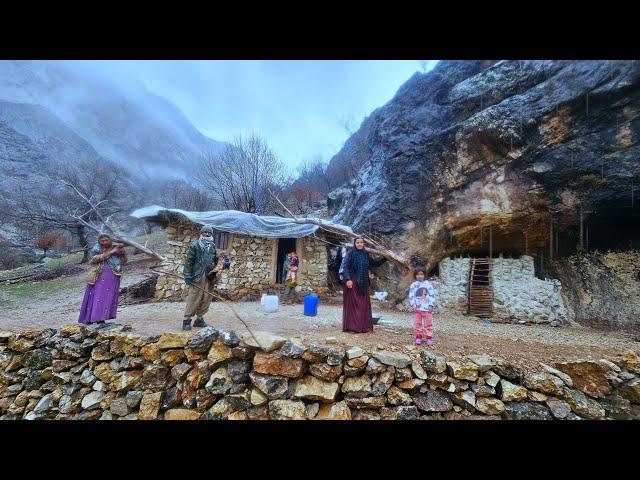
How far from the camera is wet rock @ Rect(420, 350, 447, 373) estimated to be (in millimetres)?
3037

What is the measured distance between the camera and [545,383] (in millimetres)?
2939

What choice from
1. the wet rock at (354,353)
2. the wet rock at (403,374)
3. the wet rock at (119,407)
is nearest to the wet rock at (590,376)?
the wet rock at (403,374)

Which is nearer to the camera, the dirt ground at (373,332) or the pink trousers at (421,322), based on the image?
the dirt ground at (373,332)

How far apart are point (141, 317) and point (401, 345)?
5047 millimetres

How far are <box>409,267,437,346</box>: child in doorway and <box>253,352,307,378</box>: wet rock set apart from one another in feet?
5.63

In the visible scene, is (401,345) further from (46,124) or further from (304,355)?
(46,124)

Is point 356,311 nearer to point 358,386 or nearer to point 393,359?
point 393,359

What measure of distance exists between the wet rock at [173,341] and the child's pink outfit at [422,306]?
3246 mm

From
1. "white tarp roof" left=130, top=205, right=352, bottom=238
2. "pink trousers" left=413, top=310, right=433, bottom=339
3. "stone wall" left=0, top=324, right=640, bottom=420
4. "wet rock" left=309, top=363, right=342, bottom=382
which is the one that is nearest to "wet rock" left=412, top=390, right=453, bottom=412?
"stone wall" left=0, top=324, right=640, bottom=420

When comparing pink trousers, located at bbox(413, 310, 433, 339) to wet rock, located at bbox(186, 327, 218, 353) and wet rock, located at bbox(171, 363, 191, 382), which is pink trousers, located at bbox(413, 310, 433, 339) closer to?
wet rock, located at bbox(186, 327, 218, 353)

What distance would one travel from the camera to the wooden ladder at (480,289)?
6.98 m

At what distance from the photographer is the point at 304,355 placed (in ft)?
10.2

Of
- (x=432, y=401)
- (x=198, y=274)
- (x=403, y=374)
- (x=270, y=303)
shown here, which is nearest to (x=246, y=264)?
(x=270, y=303)

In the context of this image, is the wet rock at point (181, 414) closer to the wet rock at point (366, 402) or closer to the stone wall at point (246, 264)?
the wet rock at point (366, 402)
